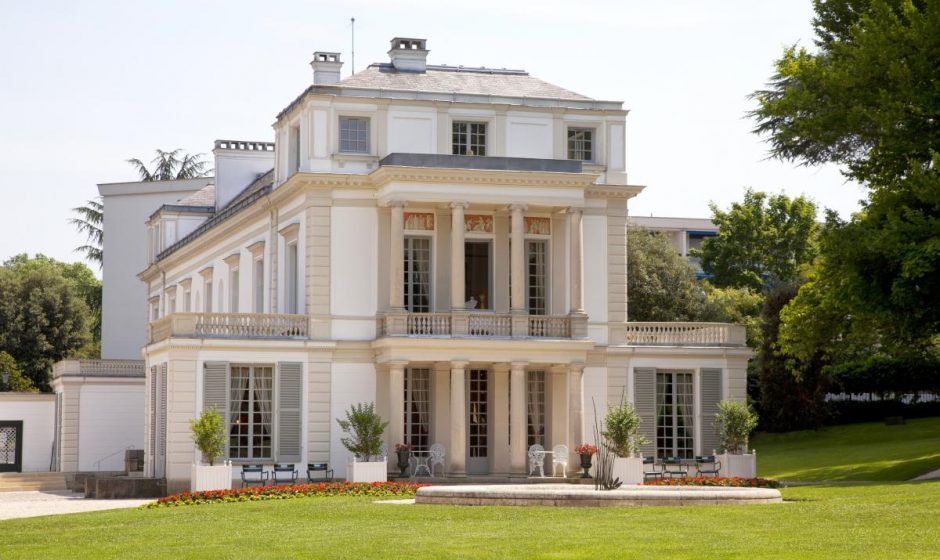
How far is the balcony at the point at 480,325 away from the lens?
44094mm

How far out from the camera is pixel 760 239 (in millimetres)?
82875

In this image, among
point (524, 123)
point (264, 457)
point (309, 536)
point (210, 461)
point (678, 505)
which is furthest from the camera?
point (524, 123)

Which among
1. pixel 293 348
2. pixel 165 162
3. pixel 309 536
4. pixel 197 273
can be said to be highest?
pixel 165 162

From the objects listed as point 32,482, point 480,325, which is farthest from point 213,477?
point 32,482

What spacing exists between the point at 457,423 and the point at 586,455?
3624mm

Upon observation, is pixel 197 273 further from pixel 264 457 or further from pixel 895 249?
pixel 895 249

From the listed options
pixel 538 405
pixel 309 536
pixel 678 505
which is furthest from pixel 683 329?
pixel 309 536

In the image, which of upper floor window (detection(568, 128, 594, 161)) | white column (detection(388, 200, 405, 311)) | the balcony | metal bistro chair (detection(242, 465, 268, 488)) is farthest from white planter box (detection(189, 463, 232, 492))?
upper floor window (detection(568, 128, 594, 161))

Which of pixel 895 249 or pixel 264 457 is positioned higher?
pixel 895 249

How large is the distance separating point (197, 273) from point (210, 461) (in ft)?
70.3

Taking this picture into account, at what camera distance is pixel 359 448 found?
137ft

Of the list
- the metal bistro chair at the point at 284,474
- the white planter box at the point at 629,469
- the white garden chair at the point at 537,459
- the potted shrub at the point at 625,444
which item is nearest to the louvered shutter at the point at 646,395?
the white garden chair at the point at 537,459

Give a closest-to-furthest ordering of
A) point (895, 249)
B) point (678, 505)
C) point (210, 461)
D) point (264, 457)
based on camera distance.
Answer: point (678, 505)
point (895, 249)
point (210, 461)
point (264, 457)

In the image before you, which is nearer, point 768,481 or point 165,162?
point 768,481
